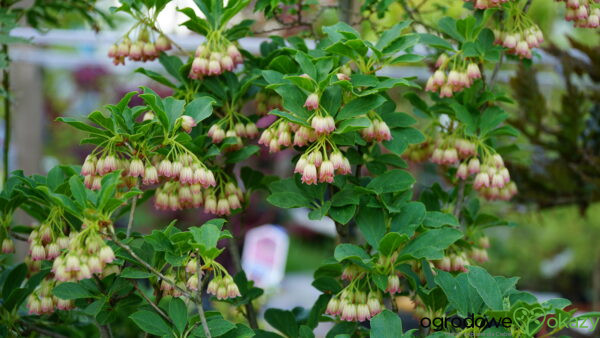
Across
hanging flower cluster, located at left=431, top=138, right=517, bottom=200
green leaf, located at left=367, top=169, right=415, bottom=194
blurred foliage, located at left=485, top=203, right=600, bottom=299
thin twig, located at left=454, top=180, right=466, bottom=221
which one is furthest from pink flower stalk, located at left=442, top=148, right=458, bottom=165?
blurred foliage, located at left=485, top=203, right=600, bottom=299

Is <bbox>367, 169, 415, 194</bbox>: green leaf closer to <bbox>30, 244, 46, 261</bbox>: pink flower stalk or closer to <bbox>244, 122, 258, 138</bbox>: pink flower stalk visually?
<bbox>244, 122, 258, 138</bbox>: pink flower stalk

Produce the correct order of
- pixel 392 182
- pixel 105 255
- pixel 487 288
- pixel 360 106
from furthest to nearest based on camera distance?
pixel 392 182, pixel 360 106, pixel 487 288, pixel 105 255

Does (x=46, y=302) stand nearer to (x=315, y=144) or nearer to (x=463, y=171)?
(x=315, y=144)

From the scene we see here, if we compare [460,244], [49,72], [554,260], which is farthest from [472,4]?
[49,72]

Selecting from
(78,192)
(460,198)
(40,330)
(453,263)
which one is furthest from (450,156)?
(40,330)

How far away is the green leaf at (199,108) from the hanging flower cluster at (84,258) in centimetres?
35

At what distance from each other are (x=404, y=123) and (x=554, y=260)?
526 cm

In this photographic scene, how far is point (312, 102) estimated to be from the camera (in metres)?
1.31

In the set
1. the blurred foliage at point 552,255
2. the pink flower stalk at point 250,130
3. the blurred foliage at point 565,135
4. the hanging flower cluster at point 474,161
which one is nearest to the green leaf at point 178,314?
the pink flower stalk at point 250,130

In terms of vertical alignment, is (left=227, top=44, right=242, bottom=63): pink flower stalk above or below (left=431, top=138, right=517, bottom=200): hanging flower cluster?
above

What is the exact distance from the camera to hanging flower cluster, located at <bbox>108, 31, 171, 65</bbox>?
1.64 metres

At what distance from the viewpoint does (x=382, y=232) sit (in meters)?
1.44

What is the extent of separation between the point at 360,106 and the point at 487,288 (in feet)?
1.47

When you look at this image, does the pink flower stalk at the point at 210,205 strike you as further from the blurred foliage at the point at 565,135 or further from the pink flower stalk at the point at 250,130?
the blurred foliage at the point at 565,135
